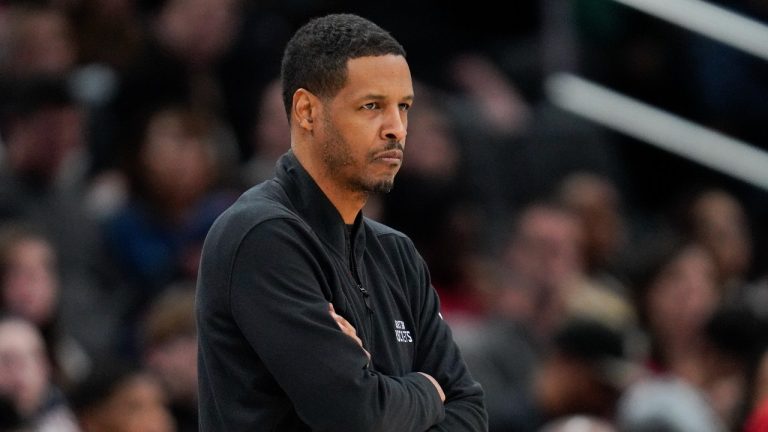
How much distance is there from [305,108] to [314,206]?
19cm

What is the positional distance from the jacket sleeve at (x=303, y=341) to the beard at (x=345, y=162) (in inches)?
5.9

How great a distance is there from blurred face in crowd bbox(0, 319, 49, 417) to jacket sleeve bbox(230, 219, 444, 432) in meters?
2.45

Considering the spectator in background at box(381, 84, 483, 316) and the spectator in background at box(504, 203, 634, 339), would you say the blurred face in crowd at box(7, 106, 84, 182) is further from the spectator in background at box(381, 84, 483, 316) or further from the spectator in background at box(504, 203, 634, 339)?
the spectator in background at box(504, 203, 634, 339)

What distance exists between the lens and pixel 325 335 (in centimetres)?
299

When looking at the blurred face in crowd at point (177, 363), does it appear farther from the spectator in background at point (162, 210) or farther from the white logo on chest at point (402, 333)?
the white logo on chest at point (402, 333)

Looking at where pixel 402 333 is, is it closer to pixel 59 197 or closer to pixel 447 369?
pixel 447 369

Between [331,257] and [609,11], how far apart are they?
5.59m

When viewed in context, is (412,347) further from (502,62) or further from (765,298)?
(502,62)

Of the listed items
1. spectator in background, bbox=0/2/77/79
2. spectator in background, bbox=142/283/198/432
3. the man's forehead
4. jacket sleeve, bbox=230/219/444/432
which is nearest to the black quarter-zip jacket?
jacket sleeve, bbox=230/219/444/432

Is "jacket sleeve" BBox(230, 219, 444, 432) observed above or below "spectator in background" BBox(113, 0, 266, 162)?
below

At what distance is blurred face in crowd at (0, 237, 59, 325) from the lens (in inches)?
228

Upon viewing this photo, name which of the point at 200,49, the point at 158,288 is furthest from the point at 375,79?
the point at 200,49

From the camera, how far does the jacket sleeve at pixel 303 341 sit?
9.70 ft

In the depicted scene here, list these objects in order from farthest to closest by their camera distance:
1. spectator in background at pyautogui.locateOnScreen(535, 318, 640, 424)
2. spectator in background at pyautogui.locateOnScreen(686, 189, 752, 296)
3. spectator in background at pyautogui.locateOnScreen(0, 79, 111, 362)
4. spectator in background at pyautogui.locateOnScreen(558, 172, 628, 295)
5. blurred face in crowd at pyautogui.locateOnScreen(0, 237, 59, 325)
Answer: spectator in background at pyautogui.locateOnScreen(686, 189, 752, 296) < spectator in background at pyautogui.locateOnScreen(558, 172, 628, 295) < spectator in background at pyautogui.locateOnScreen(0, 79, 111, 362) < spectator in background at pyautogui.locateOnScreen(535, 318, 640, 424) < blurred face in crowd at pyautogui.locateOnScreen(0, 237, 59, 325)
